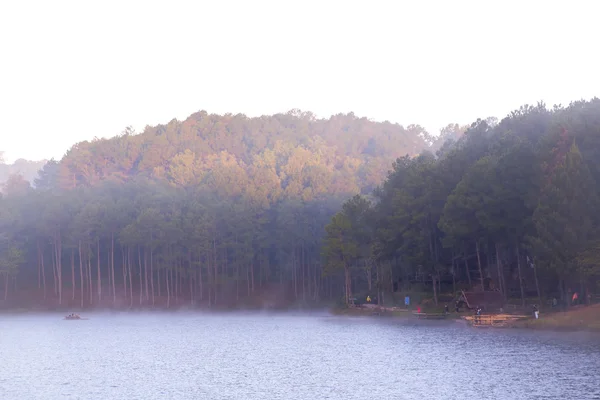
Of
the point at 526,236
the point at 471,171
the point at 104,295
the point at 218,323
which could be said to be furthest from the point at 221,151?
the point at 526,236

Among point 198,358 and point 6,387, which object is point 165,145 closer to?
point 198,358

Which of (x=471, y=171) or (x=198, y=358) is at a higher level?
(x=471, y=171)

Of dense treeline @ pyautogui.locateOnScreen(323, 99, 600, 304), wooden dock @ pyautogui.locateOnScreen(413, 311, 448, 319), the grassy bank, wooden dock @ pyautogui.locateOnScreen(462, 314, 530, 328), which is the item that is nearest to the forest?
dense treeline @ pyautogui.locateOnScreen(323, 99, 600, 304)

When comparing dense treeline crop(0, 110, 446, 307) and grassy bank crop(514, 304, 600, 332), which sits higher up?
dense treeline crop(0, 110, 446, 307)

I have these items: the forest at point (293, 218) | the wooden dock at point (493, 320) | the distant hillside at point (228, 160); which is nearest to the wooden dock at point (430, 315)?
the forest at point (293, 218)

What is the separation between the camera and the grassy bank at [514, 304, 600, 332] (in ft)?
202

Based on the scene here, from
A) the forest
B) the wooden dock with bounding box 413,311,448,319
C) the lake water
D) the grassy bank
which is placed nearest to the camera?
the lake water

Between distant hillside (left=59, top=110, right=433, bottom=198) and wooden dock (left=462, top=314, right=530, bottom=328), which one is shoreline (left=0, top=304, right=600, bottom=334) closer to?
Result: wooden dock (left=462, top=314, right=530, bottom=328)

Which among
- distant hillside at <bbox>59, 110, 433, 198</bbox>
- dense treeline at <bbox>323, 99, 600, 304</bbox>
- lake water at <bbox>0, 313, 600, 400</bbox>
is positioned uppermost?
A: distant hillside at <bbox>59, 110, 433, 198</bbox>

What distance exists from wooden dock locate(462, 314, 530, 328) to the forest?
513 cm

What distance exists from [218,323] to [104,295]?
144 ft

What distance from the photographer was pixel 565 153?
71.1m

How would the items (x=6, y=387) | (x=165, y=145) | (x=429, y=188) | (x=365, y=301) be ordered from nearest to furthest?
(x=6, y=387), (x=429, y=188), (x=365, y=301), (x=165, y=145)

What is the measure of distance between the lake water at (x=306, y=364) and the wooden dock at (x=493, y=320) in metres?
1.47
